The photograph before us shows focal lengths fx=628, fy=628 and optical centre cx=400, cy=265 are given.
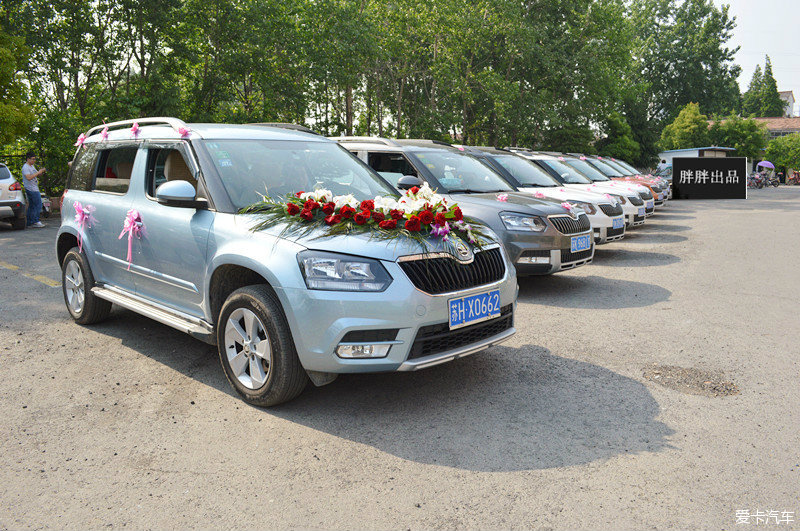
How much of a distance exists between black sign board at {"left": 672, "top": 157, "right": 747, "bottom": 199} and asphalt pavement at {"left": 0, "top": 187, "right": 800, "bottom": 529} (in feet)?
83.6

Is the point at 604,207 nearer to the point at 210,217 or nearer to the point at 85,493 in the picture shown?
the point at 210,217

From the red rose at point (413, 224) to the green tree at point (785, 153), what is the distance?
2780 inches

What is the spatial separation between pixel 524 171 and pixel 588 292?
3.53m

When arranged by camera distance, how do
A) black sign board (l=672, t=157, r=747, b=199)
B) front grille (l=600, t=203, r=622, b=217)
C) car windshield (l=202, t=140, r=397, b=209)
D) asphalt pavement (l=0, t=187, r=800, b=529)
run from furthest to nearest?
black sign board (l=672, t=157, r=747, b=199), front grille (l=600, t=203, r=622, b=217), car windshield (l=202, t=140, r=397, b=209), asphalt pavement (l=0, t=187, r=800, b=529)

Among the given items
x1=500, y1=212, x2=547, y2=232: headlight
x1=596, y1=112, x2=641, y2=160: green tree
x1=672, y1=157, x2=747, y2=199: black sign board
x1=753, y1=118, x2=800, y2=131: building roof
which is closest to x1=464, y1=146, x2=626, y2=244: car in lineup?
x1=500, y1=212, x2=547, y2=232: headlight

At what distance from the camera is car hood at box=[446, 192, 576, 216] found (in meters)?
7.50

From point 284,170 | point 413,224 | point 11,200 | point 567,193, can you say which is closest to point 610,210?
point 567,193

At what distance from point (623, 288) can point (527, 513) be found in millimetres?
5841

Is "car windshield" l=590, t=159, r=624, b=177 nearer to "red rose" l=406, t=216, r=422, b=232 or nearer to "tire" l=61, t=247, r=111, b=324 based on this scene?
"tire" l=61, t=247, r=111, b=324

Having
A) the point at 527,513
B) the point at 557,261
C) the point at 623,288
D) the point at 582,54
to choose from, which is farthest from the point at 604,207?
the point at 582,54

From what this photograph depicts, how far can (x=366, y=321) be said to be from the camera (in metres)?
3.67

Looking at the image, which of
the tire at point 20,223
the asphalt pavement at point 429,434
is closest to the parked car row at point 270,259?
the asphalt pavement at point 429,434

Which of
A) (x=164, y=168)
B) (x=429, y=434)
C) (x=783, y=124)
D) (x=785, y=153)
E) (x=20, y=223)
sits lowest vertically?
(x=429, y=434)

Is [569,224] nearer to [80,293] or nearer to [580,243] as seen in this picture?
[580,243]
